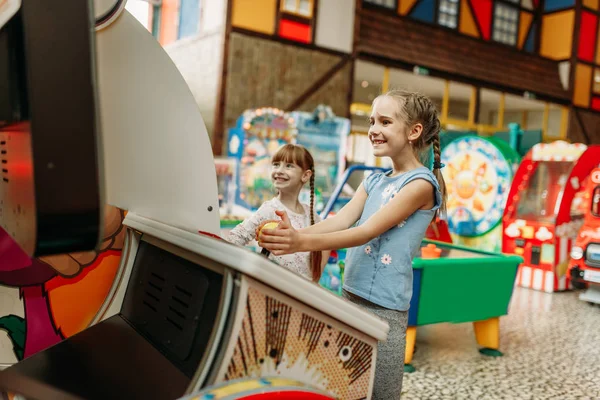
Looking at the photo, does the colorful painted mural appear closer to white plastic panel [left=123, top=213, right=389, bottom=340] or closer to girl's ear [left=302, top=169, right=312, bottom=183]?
white plastic panel [left=123, top=213, right=389, bottom=340]

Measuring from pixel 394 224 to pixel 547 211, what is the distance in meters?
4.30

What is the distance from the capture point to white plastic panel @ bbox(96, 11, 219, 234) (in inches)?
41.1

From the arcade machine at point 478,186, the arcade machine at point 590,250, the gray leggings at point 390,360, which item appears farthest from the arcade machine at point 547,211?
the gray leggings at point 390,360

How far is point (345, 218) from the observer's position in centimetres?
146

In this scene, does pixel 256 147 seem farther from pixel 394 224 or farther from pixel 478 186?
pixel 394 224

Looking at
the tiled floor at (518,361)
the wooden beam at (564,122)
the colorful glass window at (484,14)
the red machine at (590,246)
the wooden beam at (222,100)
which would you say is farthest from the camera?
the wooden beam at (564,122)

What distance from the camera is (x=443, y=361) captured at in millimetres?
2822

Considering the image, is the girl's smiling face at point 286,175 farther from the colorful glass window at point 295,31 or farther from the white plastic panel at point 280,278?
the colorful glass window at point 295,31

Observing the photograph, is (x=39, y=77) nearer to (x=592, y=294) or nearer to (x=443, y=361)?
(x=443, y=361)

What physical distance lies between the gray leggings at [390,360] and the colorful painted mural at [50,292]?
69 centimetres

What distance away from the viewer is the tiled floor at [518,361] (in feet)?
7.97

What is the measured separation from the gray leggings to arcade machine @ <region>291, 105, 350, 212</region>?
4945 millimetres

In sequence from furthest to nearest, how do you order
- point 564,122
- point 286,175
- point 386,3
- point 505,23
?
point 564,122
point 505,23
point 386,3
point 286,175

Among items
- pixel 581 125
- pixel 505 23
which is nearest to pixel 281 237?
pixel 505 23
